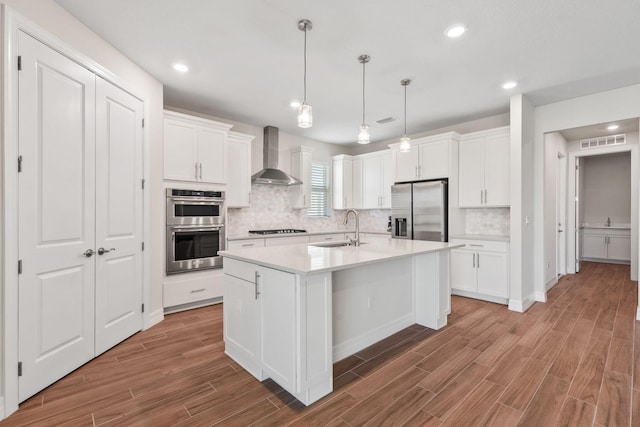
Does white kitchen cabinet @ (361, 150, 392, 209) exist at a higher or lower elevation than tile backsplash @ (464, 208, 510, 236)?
higher

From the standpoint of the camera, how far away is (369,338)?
108 inches

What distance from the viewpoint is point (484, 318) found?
11.4ft

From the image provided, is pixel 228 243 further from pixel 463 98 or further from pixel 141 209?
pixel 463 98

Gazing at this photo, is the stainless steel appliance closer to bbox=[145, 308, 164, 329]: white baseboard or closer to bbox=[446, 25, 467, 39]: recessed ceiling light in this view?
bbox=[145, 308, 164, 329]: white baseboard

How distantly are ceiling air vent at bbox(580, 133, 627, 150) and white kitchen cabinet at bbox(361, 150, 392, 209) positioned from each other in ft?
11.4

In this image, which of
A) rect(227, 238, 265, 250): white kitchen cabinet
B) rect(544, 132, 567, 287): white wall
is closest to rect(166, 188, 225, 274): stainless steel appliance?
rect(227, 238, 265, 250): white kitchen cabinet

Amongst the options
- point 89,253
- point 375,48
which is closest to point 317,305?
point 89,253

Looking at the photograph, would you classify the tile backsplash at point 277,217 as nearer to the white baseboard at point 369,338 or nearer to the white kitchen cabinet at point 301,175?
the white kitchen cabinet at point 301,175

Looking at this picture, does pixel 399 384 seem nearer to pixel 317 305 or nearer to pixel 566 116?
pixel 317 305

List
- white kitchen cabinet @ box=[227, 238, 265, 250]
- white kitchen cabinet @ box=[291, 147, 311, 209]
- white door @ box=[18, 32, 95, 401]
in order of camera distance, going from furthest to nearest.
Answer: white kitchen cabinet @ box=[291, 147, 311, 209] → white kitchen cabinet @ box=[227, 238, 265, 250] → white door @ box=[18, 32, 95, 401]

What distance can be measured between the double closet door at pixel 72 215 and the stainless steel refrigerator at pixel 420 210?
379cm

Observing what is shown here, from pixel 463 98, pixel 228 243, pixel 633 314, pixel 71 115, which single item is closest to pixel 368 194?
pixel 463 98

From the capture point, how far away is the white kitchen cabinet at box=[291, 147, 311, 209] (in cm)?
543

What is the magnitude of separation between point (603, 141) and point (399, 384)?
232 inches
